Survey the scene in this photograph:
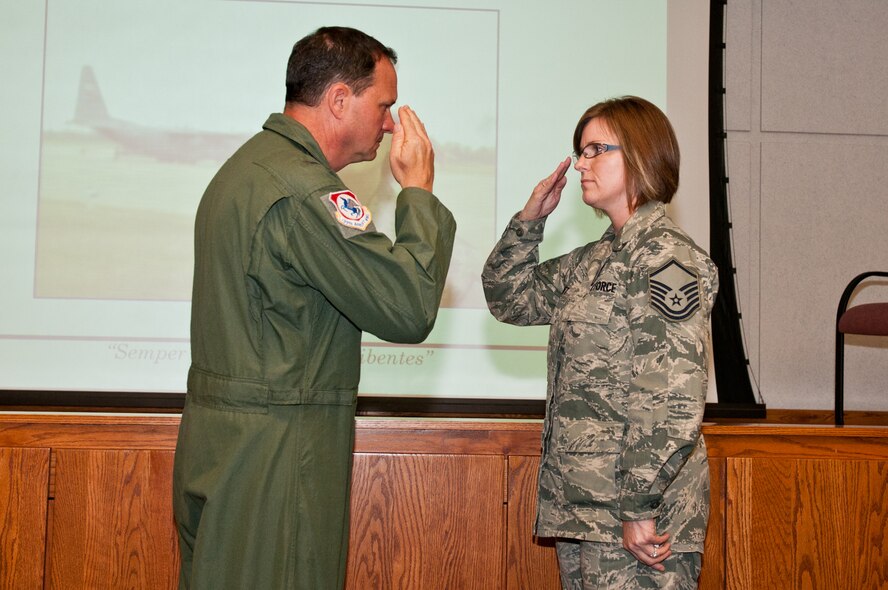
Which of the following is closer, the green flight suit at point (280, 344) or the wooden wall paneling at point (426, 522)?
the green flight suit at point (280, 344)

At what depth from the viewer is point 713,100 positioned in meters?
3.29

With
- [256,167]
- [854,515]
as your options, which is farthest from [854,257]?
[256,167]

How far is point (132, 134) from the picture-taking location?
2924 millimetres

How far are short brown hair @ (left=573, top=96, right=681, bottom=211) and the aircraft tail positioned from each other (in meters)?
1.85

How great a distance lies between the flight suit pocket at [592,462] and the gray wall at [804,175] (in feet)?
8.48

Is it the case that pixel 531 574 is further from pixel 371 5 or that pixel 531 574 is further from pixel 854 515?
pixel 371 5

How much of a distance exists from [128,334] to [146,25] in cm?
105

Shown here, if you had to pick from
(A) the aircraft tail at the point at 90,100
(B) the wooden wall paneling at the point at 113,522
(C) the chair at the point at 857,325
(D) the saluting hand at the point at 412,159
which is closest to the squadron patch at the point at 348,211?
(D) the saluting hand at the point at 412,159

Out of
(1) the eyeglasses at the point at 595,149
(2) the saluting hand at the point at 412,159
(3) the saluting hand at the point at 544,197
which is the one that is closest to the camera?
(2) the saluting hand at the point at 412,159

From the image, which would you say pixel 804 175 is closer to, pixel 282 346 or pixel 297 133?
pixel 297 133

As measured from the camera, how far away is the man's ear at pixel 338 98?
1580 mm

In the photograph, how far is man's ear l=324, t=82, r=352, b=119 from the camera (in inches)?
62.2

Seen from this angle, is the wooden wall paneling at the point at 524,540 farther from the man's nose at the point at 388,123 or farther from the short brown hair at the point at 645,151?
the man's nose at the point at 388,123

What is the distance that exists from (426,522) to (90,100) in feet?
5.91
